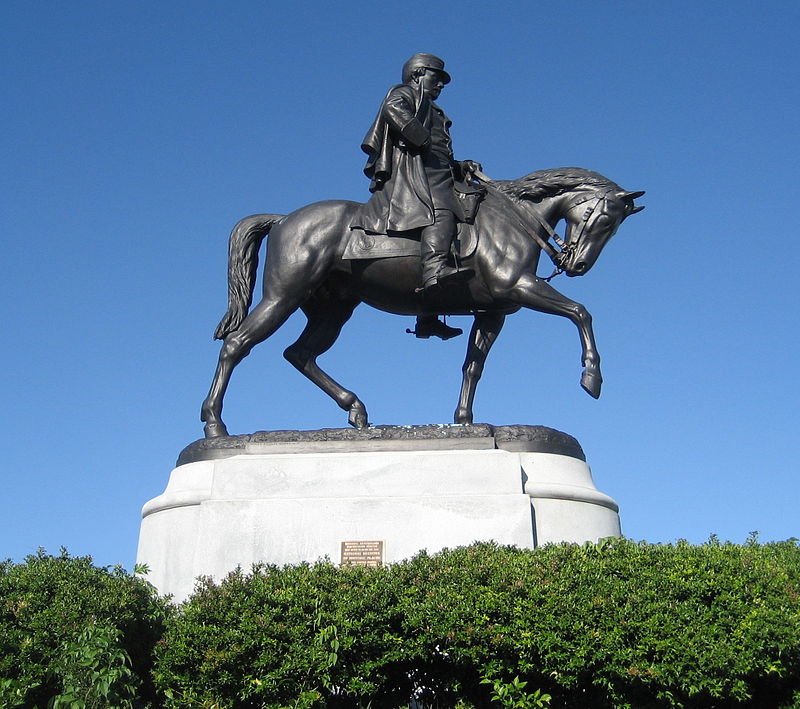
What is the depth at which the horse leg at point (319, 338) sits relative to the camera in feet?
38.4

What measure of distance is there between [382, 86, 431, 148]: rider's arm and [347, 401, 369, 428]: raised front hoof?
307cm

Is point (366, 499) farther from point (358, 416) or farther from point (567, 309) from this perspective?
point (567, 309)

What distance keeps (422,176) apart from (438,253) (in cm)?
104

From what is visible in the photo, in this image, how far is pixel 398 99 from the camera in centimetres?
1129

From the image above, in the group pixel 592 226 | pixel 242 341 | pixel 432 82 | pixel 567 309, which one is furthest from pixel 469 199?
pixel 242 341

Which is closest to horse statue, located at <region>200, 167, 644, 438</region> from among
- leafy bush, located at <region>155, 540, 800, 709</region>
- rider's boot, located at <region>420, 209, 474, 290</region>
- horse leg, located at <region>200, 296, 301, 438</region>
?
horse leg, located at <region>200, 296, 301, 438</region>

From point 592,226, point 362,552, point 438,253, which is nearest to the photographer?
point 362,552

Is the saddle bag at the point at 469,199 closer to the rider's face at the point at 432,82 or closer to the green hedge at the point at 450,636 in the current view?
the rider's face at the point at 432,82

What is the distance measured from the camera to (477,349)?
37.8ft

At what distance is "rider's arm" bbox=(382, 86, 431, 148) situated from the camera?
1105cm

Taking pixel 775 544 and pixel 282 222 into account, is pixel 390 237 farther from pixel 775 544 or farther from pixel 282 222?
pixel 775 544

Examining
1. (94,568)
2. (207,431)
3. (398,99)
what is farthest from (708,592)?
(398,99)

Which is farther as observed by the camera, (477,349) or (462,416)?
(477,349)

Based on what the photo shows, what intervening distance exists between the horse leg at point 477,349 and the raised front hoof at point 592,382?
5.41 feet
